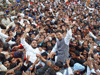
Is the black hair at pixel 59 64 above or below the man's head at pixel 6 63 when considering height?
below

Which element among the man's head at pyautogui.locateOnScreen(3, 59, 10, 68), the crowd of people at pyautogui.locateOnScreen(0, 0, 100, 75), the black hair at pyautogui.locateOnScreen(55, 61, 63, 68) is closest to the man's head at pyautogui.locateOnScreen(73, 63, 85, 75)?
the crowd of people at pyautogui.locateOnScreen(0, 0, 100, 75)

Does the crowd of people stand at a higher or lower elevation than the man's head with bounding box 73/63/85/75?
higher

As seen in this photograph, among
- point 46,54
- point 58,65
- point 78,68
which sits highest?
point 46,54

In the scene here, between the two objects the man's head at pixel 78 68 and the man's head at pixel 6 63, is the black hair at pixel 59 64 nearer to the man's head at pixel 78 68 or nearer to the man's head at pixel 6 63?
the man's head at pixel 78 68

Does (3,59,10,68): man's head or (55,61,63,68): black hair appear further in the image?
(55,61,63,68): black hair

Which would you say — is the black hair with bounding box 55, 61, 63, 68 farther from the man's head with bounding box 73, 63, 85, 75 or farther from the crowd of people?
the man's head with bounding box 73, 63, 85, 75

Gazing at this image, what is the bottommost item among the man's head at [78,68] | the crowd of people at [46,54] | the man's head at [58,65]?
the man's head at [78,68]

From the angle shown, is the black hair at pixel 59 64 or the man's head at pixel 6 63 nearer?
the man's head at pixel 6 63

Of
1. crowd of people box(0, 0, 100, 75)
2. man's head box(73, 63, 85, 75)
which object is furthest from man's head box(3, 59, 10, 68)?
man's head box(73, 63, 85, 75)

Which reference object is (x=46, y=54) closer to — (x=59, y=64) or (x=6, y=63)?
(x=59, y=64)

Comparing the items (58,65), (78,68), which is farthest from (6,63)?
(78,68)

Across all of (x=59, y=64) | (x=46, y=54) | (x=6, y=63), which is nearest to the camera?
(x=6, y=63)

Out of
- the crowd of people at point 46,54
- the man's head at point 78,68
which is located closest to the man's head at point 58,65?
the crowd of people at point 46,54

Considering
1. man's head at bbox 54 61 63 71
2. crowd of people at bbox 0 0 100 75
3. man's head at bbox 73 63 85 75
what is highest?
crowd of people at bbox 0 0 100 75
